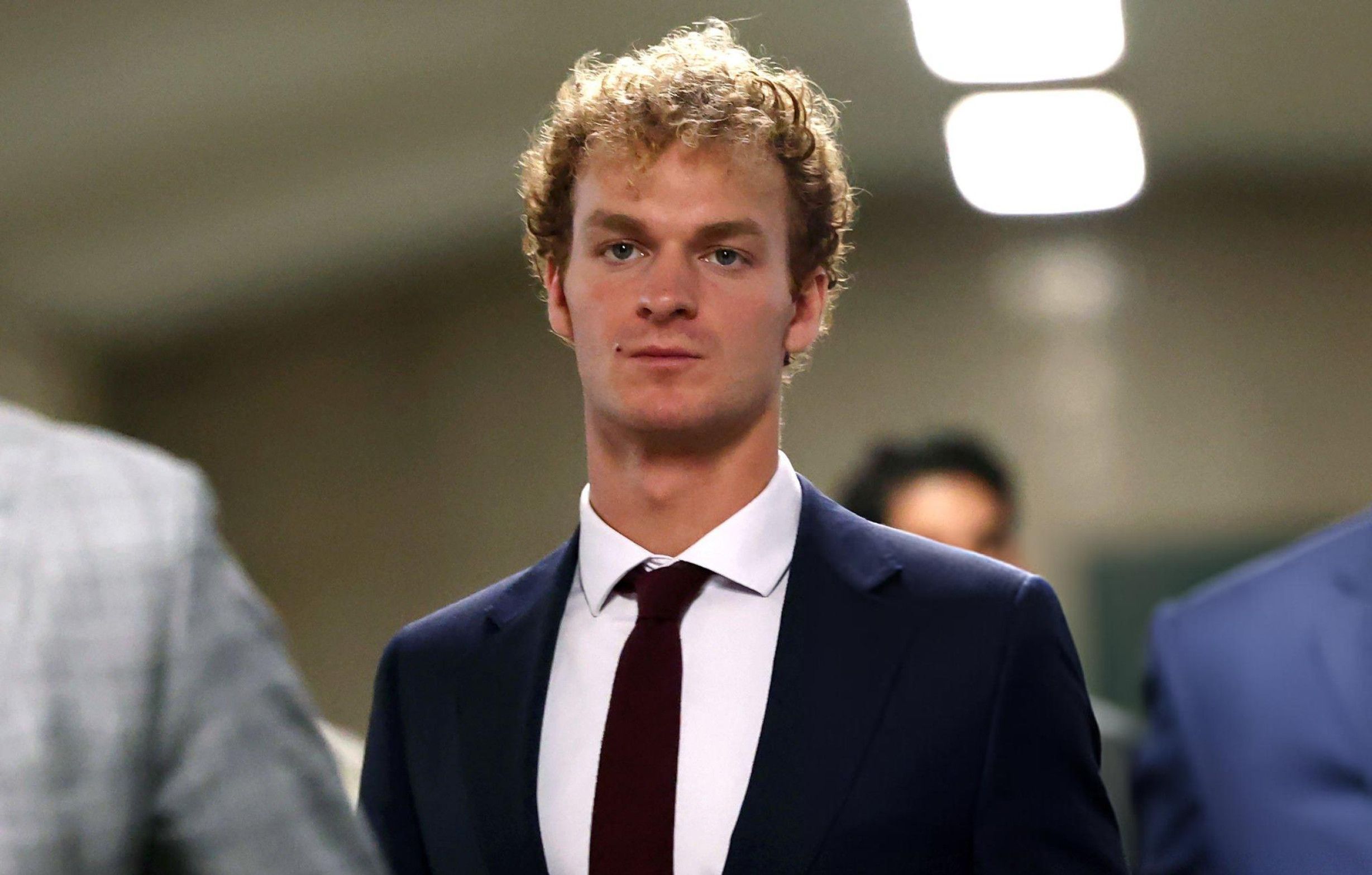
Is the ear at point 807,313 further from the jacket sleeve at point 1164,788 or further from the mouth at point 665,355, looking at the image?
the jacket sleeve at point 1164,788

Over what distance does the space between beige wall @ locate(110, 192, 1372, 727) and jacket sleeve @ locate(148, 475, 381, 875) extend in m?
6.42

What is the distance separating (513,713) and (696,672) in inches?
6.1

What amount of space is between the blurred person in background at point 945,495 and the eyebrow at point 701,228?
124cm

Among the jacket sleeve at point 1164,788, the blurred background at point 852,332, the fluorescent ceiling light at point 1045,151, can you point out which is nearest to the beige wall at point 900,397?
the blurred background at point 852,332

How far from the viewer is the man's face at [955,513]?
108 inches

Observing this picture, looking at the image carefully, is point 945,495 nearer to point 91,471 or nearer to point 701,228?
point 701,228

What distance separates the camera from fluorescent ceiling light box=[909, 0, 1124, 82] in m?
5.08

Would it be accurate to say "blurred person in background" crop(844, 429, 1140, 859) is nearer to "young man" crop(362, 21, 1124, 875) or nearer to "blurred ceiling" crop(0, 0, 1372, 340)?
"young man" crop(362, 21, 1124, 875)

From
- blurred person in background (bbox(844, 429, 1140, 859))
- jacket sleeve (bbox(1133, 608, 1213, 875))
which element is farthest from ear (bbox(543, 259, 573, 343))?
blurred person in background (bbox(844, 429, 1140, 859))

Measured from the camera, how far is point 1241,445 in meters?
7.30

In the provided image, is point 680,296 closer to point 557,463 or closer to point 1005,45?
point 1005,45

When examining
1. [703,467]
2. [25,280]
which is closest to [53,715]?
[703,467]

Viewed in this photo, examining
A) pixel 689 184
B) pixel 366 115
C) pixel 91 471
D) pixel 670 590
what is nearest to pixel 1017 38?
pixel 366 115

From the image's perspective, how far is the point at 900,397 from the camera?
7.41 meters
